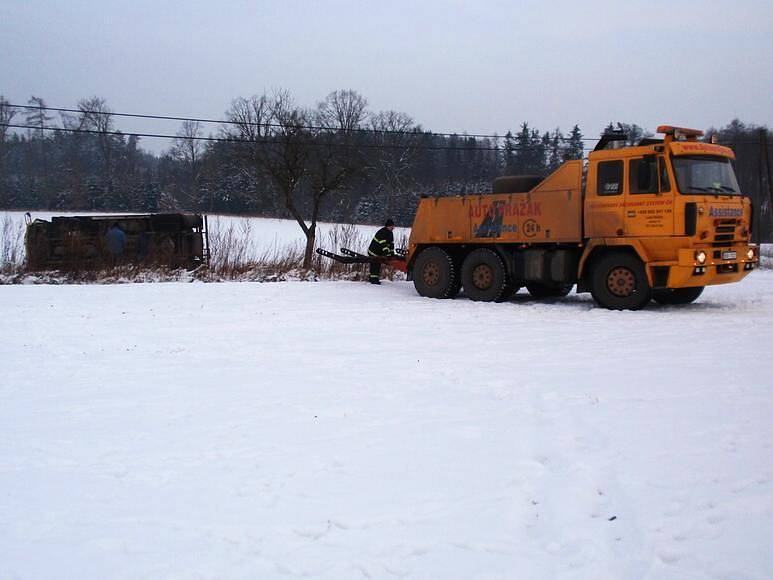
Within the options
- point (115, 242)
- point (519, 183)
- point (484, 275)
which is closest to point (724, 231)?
point (519, 183)

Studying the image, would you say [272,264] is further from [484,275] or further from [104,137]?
[104,137]

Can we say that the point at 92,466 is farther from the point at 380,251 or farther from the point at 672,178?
the point at 380,251

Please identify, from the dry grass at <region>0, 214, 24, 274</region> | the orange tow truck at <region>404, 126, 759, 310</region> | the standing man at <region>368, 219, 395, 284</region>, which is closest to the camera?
the orange tow truck at <region>404, 126, 759, 310</region>

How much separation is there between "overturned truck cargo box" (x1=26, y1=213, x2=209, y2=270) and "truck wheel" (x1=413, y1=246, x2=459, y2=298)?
9.26m

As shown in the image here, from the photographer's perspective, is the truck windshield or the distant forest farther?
the distant forest

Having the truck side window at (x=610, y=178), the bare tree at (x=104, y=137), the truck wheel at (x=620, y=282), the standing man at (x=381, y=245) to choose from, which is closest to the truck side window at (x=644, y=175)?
the truck side window at (x=610, y=178)

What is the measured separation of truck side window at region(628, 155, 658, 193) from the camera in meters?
11.7

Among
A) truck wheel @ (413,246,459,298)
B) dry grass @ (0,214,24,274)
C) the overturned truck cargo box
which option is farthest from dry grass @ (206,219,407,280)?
dry grass @ (0,214,24,274)

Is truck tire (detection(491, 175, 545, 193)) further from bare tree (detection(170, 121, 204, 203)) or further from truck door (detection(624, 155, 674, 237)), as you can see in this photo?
bare tree (detection(170, 121, 204, 203))

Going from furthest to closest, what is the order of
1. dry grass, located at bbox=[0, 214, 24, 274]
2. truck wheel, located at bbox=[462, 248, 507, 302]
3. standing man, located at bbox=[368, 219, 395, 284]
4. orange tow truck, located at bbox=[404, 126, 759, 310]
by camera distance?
dry grass, located at bbox=[0, 214, 24, 274] < standing man, located at bbox=[368, 219, 395, 284] < truck wheel, located at bbox=[462, 248, 507, 302] < orange tow truck, located at bbox=[404, 126, 759, 310]

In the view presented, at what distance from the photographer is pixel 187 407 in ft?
19.9

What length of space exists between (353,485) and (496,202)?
34.0ft

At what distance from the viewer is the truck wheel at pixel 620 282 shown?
12.0 metres

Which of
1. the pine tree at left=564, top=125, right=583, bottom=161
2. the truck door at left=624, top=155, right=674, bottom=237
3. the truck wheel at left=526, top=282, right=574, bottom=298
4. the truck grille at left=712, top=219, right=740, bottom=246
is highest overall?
the pine tree at left=564, top=125, right=583, bottom=161
